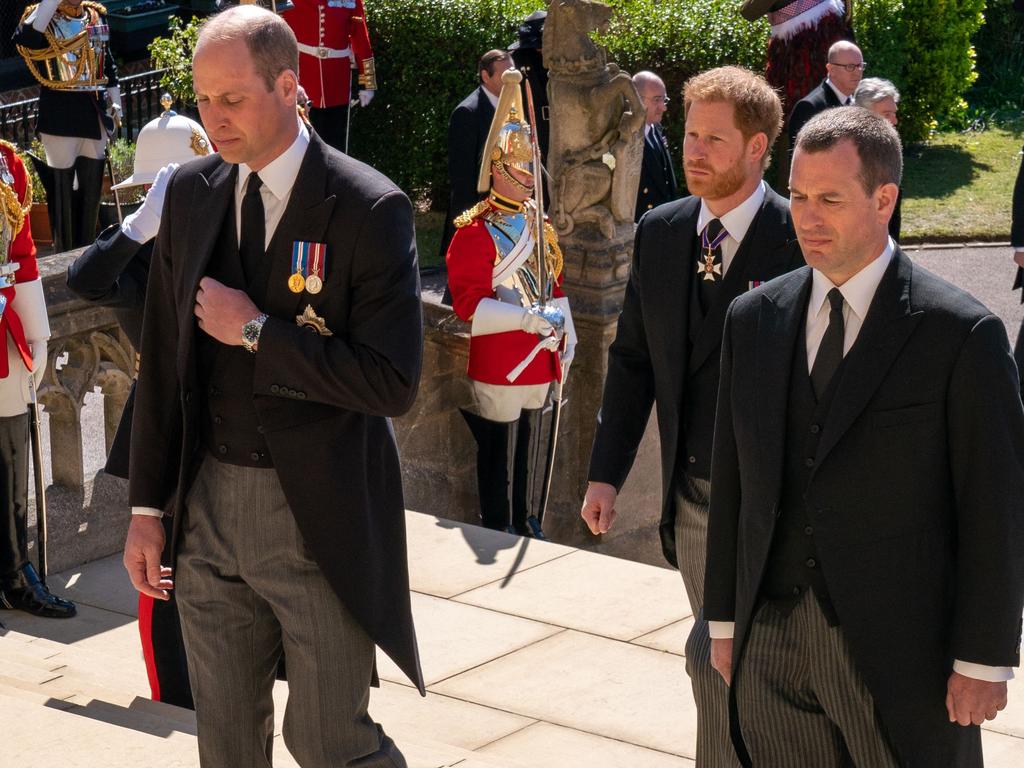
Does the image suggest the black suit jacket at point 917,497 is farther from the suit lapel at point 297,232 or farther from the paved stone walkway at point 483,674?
the paved stone walkway at point 483,674

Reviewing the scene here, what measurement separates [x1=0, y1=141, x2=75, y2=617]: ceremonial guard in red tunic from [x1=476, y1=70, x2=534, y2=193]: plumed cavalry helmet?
1.93 m

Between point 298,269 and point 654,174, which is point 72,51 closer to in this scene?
point 654,174

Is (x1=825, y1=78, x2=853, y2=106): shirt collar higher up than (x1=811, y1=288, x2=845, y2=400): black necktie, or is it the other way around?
(x1=811, y1=288, x2=845, y2=400): black necktie

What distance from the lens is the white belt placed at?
438 inches

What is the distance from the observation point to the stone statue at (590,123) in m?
8.41

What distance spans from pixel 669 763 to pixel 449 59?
364 inches

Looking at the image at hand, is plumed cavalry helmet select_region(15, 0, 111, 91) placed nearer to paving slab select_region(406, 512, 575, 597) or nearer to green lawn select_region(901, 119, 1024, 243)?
paving slab select_region(406, 512, 575, 597)

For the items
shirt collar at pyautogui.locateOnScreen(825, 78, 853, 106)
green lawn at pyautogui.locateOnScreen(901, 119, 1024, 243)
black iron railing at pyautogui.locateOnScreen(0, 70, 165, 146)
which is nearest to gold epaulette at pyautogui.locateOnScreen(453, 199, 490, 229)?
shirt collar at pyautogui.locateOnScreen(825, 78, 853, 106)

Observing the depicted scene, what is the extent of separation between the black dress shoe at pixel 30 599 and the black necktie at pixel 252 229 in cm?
294

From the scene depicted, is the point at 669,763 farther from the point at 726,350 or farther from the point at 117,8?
the point at 117,8

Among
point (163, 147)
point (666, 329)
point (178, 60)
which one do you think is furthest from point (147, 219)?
point (178, 60)

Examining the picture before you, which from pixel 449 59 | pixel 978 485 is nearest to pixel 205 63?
pixel 978 485

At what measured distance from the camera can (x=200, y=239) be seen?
366 cm

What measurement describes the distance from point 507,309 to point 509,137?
0.72 metres
